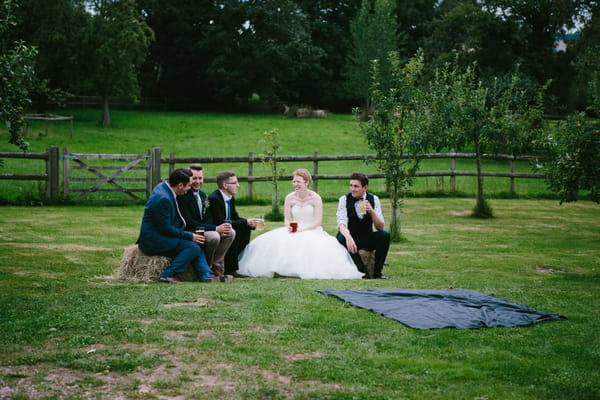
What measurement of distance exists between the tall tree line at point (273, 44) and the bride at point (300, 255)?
1584cm

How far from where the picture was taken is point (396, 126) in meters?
15.1

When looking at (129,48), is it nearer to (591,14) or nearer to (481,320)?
(591,14)

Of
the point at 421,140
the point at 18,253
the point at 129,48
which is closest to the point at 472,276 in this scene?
the point at 421,140

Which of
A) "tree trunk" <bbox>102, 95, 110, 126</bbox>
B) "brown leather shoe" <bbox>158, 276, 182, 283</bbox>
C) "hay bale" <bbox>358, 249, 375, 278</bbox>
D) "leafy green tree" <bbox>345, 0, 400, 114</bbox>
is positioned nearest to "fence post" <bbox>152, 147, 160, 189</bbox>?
"hay bale" <bbox>358, 249, 375, 278</bbox>

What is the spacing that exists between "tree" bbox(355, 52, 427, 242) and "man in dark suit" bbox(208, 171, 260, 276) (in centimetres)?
507

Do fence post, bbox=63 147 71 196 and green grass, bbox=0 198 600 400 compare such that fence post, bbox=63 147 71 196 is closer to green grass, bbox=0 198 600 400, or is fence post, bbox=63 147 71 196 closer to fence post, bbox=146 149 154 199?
fence post, bbox=146 149 154 199

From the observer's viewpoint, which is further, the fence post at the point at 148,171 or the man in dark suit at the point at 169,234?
the fence post at the point at 148,171

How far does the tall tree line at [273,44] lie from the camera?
111ft

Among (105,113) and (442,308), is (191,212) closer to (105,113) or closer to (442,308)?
(442,308)

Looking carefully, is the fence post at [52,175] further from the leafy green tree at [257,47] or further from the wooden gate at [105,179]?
the leafy green tree at [257,47]

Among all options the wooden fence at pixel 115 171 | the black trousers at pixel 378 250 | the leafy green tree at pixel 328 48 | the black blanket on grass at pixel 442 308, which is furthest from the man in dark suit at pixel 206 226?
the leafy green tree at pixel 328 48

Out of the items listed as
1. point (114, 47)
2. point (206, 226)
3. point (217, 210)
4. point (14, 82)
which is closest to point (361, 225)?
point (217, 210)

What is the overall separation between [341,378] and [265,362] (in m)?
0.64

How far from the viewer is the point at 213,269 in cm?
1008
